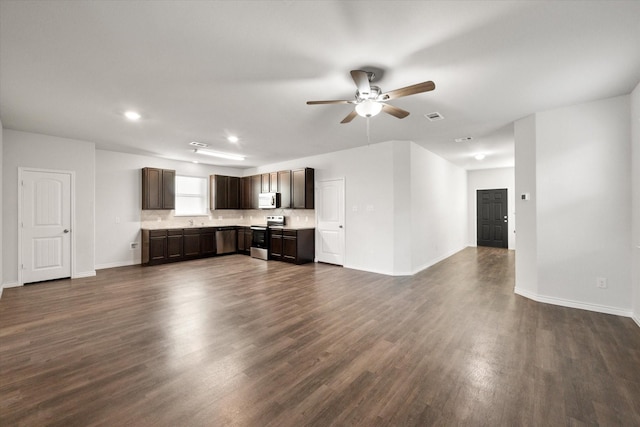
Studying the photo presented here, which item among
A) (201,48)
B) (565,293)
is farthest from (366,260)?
(201,48)

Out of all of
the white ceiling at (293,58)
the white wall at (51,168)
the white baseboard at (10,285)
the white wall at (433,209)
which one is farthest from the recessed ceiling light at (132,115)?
the white wall at (433,209)

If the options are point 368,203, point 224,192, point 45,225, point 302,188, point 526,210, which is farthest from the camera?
point 224,192

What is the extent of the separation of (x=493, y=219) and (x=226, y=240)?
888 centimetres

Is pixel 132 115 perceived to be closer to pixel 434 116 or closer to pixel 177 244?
pixel 177 244

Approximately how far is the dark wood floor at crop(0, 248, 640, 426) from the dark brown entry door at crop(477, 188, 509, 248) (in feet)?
18.2

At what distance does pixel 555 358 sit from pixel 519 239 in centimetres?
226

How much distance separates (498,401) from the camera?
5.97 feet

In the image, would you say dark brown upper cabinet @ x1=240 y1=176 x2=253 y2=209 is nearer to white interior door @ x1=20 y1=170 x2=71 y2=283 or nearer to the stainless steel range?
the stainless steel range

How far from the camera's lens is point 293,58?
7.87ft

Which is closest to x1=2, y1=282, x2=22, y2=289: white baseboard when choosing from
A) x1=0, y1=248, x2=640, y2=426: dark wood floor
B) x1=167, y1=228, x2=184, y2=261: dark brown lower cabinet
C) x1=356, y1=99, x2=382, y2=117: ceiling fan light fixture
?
x1=0, y1=248, x2=640, y2=426: dark wood floor

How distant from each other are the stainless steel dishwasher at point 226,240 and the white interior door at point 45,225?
3.16m

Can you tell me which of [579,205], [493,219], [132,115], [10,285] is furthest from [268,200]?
[493,219]

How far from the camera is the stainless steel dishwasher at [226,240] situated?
760 cm

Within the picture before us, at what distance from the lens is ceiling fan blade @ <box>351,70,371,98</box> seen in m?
2.27
